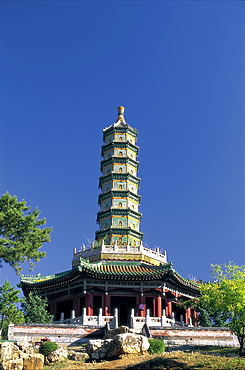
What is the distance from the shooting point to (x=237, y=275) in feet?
92.8

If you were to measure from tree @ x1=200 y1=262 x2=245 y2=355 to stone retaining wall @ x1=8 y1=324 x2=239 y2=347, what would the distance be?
342 cm

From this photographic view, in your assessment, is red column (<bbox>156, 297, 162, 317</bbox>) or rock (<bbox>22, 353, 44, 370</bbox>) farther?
red column (<bbox>156, 297, 162, 317</bbox>)

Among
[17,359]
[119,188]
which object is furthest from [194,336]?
[119,188]

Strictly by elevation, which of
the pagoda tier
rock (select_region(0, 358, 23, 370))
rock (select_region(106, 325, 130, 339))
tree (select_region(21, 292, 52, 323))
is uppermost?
the pagoda tier

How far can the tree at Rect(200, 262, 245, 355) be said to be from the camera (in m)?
26.2

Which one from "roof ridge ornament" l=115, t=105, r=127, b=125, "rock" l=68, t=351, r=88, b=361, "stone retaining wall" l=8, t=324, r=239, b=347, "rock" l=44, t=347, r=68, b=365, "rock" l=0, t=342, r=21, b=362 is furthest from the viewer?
"roof ridge ornament" l=115, t=105, r=127, b=125

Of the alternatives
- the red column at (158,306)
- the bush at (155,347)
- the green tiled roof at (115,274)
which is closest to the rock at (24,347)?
the bush at (155,347)

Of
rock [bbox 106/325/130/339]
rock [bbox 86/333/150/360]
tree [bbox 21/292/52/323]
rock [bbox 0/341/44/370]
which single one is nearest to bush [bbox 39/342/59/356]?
rock [bbox 86/333/150/360]

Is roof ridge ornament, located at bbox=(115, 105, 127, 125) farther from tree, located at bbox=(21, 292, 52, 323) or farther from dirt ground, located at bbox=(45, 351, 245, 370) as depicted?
dirt ground, located at bbox=(45, 351, 245, 370)

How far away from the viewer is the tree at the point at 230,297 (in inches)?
1033

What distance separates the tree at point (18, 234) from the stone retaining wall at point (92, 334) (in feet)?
15.2

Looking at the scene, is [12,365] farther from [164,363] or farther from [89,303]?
[89,303]

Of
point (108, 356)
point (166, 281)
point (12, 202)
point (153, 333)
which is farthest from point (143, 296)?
point (108, 356)

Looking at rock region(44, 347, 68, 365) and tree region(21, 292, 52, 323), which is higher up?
tree region(21, 292, 52, 323)
